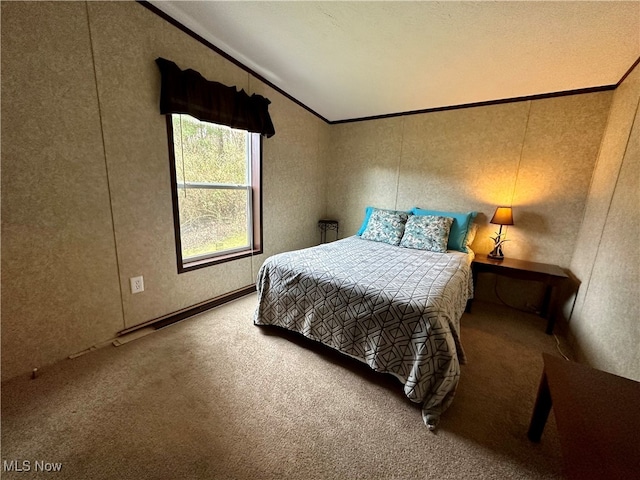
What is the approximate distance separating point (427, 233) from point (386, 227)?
453 mm

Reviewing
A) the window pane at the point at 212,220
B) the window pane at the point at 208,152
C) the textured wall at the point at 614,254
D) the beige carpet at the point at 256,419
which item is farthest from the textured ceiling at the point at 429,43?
the beige carpet at the point at 256,419

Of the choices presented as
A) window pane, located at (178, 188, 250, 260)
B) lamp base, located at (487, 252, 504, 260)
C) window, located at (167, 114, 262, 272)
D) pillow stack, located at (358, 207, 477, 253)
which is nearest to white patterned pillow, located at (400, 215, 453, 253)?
pillow stack, located at (358, 207, 477, 253)

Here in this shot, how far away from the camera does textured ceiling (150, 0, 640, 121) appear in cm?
151

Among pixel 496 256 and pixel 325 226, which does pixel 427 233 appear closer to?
pixel 496 256

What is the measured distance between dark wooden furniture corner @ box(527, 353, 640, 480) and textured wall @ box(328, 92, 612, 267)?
2076mm

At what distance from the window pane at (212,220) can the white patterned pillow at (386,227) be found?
147 centimetres

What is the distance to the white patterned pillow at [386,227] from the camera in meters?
2.80

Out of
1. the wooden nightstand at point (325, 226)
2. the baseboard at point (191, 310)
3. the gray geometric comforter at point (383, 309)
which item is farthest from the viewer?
the wooden nightstand at point (325, 226)

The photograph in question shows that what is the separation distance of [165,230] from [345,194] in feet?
8.15

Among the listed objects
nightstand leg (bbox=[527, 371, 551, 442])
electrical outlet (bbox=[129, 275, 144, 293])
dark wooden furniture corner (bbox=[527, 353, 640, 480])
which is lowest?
nightstand leg (bbox=[527, 371, 551, 442])

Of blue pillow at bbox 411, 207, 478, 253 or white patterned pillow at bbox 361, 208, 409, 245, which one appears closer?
blue pillow at bbox 411, 207, 478, 253

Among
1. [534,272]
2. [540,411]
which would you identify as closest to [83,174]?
[540,411]

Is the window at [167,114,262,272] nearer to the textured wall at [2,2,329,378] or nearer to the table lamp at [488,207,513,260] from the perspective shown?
the textured wall at [2,2,329,378]

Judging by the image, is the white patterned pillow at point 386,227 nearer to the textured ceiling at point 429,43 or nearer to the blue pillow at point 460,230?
the blue pillow at point 460,230
